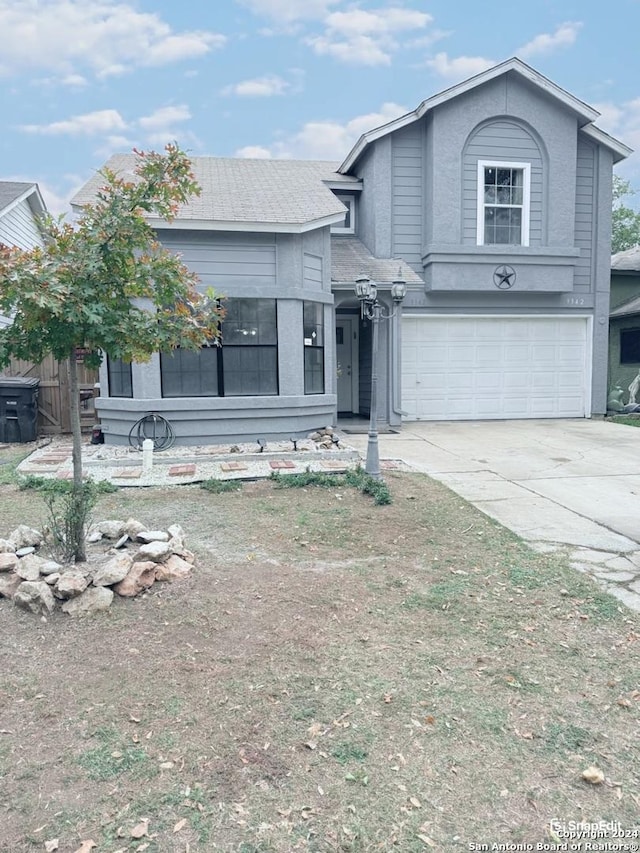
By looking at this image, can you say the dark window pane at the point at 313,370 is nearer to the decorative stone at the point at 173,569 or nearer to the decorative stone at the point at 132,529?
the decorative stone at the point at 132,529

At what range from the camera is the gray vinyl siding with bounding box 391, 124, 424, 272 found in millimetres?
12453

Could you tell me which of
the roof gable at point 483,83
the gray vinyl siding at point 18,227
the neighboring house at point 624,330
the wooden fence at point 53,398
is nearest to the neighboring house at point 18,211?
the gray vinyl siding at point 18,227

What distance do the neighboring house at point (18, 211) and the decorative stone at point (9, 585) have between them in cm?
1182

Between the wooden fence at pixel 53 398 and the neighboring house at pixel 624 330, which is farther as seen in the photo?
the neighboring house at pixel 624 330

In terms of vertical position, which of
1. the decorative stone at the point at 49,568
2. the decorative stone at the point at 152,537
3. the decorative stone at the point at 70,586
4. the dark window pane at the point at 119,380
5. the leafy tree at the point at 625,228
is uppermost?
the leafy tree at the point at 625,228

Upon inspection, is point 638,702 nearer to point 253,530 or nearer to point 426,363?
point 253,530

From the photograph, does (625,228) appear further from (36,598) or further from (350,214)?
(36,598)

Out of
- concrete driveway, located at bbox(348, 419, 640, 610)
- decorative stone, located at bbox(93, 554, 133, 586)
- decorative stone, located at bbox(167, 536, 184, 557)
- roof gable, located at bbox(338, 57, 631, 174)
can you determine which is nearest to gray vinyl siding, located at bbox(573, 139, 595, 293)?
roof gable, located at bbox(338, 57, 631, 174)

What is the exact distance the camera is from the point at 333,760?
7.77 feet

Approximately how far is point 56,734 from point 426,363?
11.4m

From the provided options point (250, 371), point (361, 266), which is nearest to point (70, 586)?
point (250, 371)

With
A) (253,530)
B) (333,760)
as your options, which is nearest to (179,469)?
(253,530)

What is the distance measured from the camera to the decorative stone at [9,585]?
3.66 meters

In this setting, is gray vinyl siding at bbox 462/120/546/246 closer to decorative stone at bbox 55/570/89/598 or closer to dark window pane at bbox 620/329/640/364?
dark window pane at bbox 620/329/640/364
